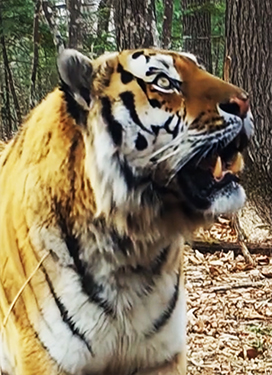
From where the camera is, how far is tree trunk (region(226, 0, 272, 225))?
239 inches

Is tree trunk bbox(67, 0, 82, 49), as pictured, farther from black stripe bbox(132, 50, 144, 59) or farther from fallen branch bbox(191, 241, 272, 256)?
black stripe bbox(132, 50, 144, 59)

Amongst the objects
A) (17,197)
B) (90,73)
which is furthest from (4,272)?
(90,73)

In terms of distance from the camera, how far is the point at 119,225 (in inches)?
103

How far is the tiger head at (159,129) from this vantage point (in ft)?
8.05

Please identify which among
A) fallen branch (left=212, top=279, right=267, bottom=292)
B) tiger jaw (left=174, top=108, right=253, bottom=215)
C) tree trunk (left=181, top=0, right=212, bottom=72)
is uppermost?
tiger jaw (left=174, top=108, right=253, bottom=215)

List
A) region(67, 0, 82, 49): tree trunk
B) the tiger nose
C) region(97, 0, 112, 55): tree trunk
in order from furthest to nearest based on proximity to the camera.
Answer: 1. region(97, 0, 112, 55): tree trunk
2. region(67, 0, 82, 49): tree trunk
3. the tiger nose

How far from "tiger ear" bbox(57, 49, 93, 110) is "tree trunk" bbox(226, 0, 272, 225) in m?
3.57

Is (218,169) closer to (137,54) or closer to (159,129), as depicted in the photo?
(159,129)

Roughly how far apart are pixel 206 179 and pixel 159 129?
0.69 ft

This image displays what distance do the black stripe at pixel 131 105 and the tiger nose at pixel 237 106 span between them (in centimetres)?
24

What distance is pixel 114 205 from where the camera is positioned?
8.45 ft

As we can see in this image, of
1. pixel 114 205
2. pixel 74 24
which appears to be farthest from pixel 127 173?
pixel 74 24

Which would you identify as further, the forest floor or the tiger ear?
the forest floor

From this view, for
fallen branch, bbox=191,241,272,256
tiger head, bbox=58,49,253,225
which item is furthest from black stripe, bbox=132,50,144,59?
fallen branch, bbox=191,241,272,256
